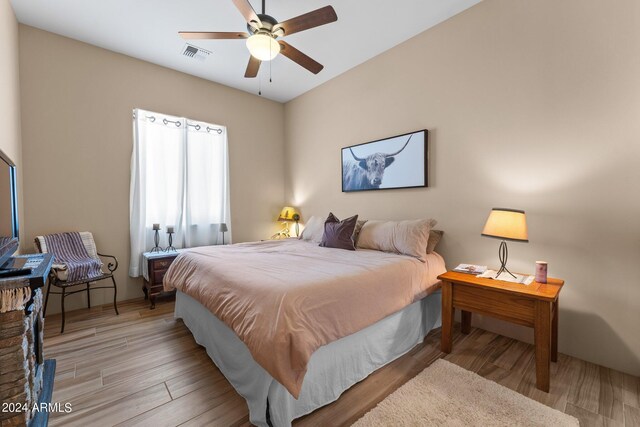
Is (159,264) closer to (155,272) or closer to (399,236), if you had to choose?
(155,272)

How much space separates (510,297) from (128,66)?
4.71m

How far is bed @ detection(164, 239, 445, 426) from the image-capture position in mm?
1426

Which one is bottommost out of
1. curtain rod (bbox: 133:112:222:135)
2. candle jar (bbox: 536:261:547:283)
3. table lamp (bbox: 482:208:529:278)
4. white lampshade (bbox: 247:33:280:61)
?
candle jar (bbox: 536:261:547:283)

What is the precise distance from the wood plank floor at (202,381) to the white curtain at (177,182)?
4.54ft

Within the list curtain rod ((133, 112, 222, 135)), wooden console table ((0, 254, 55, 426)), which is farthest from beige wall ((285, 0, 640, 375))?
wooden console table ((0, 254, 55, 426))

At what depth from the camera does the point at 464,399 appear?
5.47 ft

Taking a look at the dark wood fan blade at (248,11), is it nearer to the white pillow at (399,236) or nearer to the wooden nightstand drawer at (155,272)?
the white pillow at (399,236)

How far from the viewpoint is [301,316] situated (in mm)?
1479

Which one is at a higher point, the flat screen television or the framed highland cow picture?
the framed highland cow picture

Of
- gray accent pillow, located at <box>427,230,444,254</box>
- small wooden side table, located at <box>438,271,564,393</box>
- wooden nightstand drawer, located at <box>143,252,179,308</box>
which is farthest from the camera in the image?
wooden nightstand drawer, located at <box>143,252,179,308</box>

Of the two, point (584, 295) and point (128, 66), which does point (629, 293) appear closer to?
point (584, 295)

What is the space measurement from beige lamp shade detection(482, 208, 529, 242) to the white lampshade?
216 cm

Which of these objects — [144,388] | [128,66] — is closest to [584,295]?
[144,388]

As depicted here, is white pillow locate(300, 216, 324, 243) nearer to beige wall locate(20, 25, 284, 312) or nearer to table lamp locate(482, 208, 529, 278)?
table lamp locate(482, 208, 529, 278)
